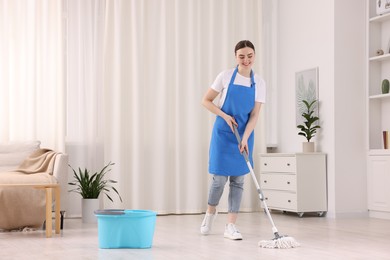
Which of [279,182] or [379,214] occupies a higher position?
[279,182]

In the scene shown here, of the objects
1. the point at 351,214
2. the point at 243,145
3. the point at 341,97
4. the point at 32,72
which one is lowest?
the point at 351,214

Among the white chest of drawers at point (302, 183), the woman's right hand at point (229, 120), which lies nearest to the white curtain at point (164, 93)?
the white chest of drawers at point (302, 183)

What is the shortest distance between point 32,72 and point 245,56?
102 inches

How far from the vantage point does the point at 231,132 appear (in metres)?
4.38

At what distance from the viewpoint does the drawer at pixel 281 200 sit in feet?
20.3

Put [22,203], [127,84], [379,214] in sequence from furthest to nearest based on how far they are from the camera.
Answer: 1. [127,84]
2. [379,214]
3. [22,203]

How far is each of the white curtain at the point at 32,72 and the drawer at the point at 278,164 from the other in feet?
6.51

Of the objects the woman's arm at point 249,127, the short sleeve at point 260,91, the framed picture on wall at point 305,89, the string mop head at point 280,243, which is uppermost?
the framed picture on wall at point 305,89

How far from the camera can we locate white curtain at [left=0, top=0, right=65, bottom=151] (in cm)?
611

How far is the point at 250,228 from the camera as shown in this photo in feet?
16.9

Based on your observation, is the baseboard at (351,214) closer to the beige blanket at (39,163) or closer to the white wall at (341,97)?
the white wall at (341,97)

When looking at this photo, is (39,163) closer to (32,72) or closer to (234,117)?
(32,72)

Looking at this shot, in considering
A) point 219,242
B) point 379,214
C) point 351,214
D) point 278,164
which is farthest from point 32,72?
point 379,214

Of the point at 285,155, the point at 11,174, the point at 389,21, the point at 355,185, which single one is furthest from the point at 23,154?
the point at 389,21
